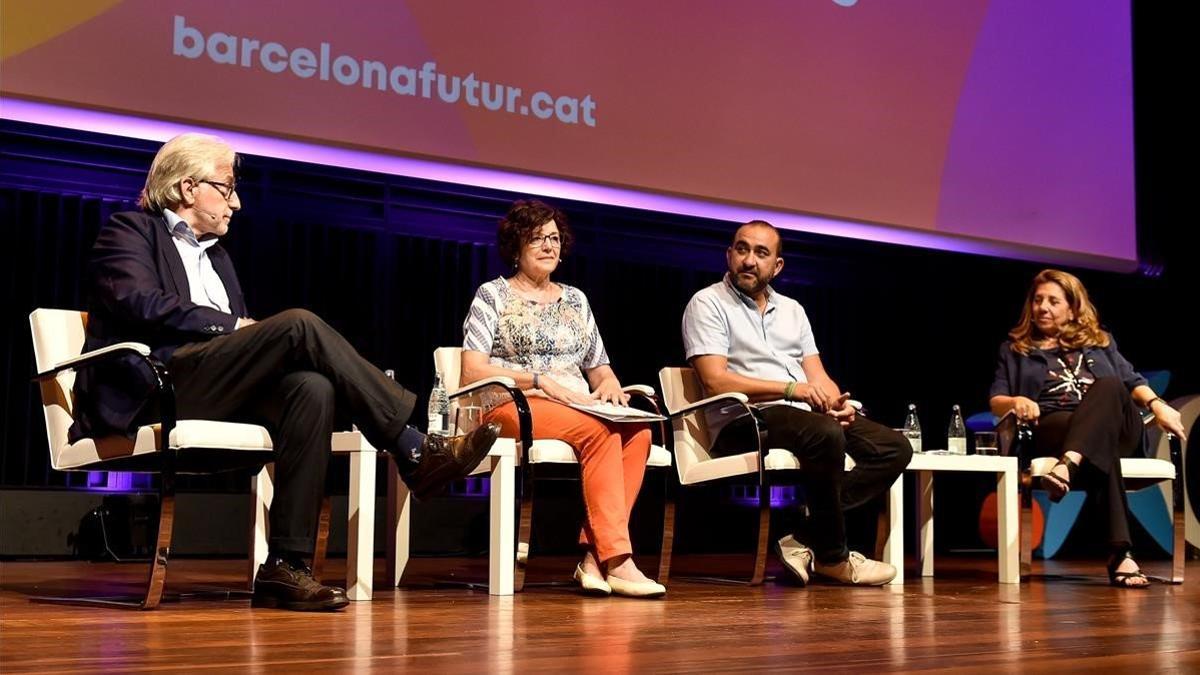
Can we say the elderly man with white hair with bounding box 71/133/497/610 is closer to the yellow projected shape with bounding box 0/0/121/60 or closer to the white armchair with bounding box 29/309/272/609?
the white armchair with bounding box 29/309/272/609

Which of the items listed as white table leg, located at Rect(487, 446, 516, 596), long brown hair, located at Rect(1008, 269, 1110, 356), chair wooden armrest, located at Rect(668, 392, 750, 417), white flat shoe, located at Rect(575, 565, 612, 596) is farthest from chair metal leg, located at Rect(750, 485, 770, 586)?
long brown hair, located at Rect(1008, 269, 1110, 356)

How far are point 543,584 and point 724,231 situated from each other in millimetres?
2607

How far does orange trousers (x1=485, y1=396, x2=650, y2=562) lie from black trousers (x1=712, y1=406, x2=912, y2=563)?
449 millimetres

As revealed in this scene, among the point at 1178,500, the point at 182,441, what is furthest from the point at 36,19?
the point at 1178,500

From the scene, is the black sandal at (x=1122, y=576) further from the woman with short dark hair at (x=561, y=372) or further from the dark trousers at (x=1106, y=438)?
the woman with short dark hair at (x=561, y=372)

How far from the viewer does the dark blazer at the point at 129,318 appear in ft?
9.36

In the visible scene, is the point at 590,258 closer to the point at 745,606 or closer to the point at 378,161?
the point at 378,161

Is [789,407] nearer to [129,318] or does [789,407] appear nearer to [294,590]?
[294,590]

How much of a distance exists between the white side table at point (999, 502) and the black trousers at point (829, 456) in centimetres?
14

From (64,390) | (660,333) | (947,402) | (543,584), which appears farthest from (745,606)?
(947,402)

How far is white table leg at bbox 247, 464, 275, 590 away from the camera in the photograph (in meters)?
3.40

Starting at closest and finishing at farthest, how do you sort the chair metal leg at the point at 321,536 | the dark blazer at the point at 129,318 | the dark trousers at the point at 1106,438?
Result: the dark blazer at the point at 129,318 < the chair metal leg at the point at 321,536 < the dark trousers at the point at 1106,438

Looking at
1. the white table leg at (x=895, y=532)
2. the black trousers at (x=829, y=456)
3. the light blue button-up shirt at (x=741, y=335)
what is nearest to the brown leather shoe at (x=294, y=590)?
the black trousers at (x=829, y=456)

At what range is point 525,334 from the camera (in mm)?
3744
